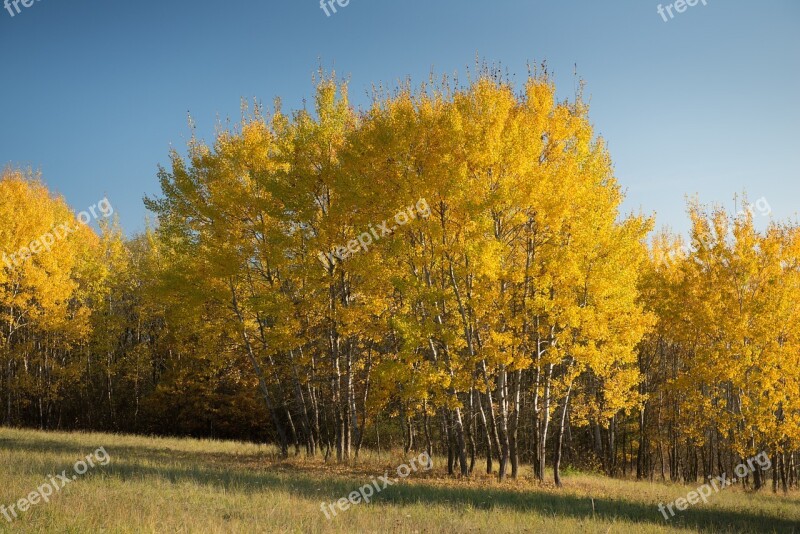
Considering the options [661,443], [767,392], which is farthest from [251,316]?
[661,443]

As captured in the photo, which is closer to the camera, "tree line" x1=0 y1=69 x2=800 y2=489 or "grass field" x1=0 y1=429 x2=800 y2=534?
"grass field" x1=0 y1=429 x2=800 y2=534

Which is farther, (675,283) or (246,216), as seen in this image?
(675,283)

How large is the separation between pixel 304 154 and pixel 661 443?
22.2 m

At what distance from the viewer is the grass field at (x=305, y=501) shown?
28.1ft

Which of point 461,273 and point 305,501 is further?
point 461,273

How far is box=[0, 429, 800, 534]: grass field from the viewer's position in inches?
337

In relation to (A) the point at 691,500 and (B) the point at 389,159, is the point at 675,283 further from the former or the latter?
(B) the point at 389,159

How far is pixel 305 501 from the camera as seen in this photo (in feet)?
35.2

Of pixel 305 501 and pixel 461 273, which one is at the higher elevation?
pixel 461 273

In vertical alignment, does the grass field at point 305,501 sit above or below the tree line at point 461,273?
below

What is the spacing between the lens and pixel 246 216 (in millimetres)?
18719

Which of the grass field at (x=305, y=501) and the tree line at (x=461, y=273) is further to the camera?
the tree line at (x=461, y=273)

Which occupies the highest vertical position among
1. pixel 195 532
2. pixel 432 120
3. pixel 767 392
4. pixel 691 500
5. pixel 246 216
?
pixel 432 120

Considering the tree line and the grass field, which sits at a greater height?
the tree line
